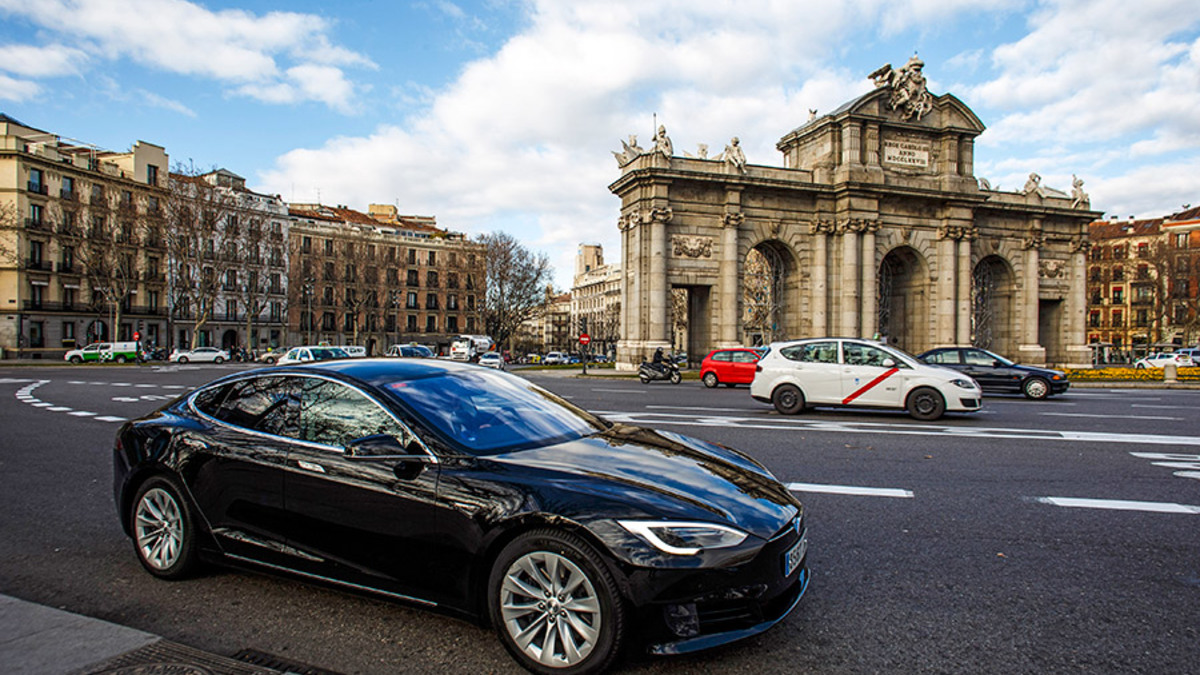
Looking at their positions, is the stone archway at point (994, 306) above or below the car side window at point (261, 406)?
above

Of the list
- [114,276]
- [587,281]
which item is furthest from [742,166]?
[587,281]

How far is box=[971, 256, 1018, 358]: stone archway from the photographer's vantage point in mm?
41156

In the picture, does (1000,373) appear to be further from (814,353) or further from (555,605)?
(555,605)

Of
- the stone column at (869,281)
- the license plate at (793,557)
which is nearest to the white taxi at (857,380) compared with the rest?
the license plate at (793,557)

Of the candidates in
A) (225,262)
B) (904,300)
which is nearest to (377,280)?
(225,262)

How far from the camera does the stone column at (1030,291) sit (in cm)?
4041

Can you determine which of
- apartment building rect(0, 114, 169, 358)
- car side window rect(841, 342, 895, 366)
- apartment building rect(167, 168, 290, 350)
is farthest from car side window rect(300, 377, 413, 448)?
apartment building rect(0, 114, 169, 358)

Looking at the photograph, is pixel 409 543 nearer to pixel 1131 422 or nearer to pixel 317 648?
pixel 317 648

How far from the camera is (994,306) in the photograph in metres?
42.0

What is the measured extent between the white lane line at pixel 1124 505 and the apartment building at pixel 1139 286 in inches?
2837

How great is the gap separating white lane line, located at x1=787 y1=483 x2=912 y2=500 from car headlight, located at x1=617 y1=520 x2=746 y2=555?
3.71 meters

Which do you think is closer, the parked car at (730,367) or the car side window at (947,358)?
the car side window at (947,358)

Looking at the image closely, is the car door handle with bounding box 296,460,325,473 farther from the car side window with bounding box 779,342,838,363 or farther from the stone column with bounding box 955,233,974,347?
the stone column with bounding box 955,233,974,347

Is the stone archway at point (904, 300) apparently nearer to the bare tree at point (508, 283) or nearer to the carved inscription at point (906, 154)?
the carved inscription at point (906, 154)
